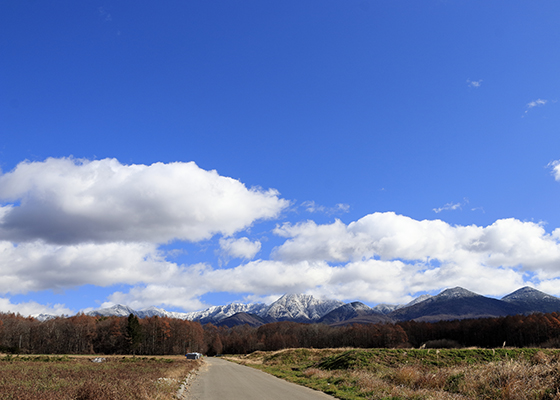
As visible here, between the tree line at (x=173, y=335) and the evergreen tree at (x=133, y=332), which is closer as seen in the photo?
the evergreen tree at (x=133, y=332)

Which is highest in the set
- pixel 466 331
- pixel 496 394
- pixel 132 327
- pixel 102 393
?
pixel 102 393

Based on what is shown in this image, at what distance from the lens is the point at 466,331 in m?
130

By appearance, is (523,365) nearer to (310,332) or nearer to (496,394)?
(496,394)

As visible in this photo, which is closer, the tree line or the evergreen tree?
the evergreen tree

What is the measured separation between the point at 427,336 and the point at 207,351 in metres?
103

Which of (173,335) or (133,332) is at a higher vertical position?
(133,332)

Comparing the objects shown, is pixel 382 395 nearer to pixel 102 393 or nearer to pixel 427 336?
pixel 102 393

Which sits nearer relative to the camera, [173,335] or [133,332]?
[133,332]

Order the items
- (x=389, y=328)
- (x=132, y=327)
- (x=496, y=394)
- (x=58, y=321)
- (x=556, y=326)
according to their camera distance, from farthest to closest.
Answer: (x=389, y=328) < (x=58, y=321) < (x=556, y=326) < (x=132, y=327) < (x=496, y=394)

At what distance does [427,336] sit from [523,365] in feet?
469

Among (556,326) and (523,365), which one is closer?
(523,365)

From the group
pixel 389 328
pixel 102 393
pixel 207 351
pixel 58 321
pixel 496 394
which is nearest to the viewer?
pixel 102 393

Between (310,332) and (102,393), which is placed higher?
(102,393)

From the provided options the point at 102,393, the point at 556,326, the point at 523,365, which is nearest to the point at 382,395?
the point at 523,365
